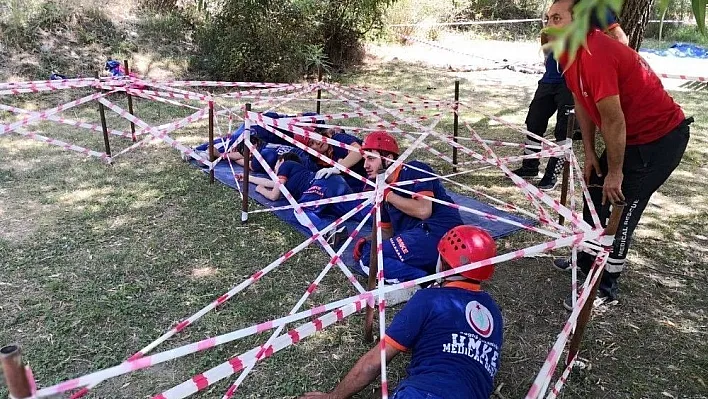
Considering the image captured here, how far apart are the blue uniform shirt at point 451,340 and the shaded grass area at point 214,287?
69 cm

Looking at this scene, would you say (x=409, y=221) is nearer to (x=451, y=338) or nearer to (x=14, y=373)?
(x=451, y=338)

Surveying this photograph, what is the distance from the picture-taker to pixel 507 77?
437 inches

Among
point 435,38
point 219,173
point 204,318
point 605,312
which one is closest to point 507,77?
point 435,38

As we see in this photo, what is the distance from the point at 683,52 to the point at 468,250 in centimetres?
1372

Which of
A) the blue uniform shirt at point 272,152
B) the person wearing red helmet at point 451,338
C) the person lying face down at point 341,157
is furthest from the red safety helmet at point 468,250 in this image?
the blue uniform shirt at point 272,152

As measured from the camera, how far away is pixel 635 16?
5.94m

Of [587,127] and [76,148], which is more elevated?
[587,127]

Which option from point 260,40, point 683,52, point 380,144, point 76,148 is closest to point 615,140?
point 380,144

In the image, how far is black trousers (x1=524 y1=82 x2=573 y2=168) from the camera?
5129 millimetres

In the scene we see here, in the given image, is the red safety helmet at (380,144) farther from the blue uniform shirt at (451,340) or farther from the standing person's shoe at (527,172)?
the standing person's shoe at (527,172)

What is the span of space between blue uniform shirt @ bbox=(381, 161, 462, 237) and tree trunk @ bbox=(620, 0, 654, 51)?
12.0ft

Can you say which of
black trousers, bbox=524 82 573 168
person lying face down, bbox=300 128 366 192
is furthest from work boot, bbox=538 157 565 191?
person lying face down, bbox=300 128 366 192

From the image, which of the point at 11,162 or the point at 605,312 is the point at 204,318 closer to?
the point at 605,312

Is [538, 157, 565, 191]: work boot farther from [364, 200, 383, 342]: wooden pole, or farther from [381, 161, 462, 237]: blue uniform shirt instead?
[364, 200, 383, 342]: wooden pole
